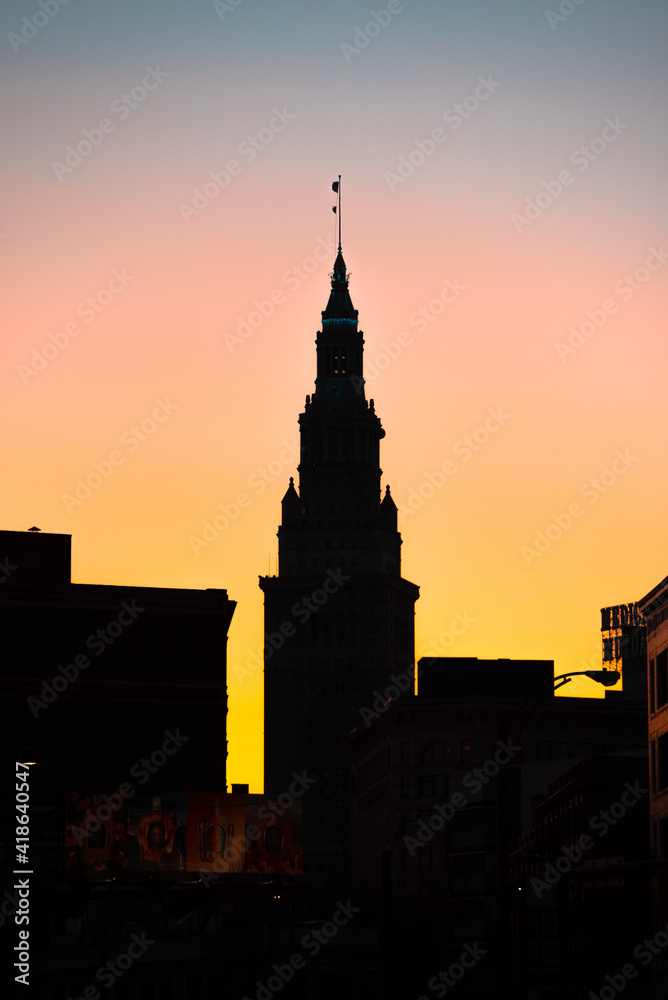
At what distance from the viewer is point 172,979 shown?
13025 cm

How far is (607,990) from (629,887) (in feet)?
16.0

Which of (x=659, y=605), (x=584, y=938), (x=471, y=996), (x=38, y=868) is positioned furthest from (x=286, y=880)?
(x=659, y=605)
